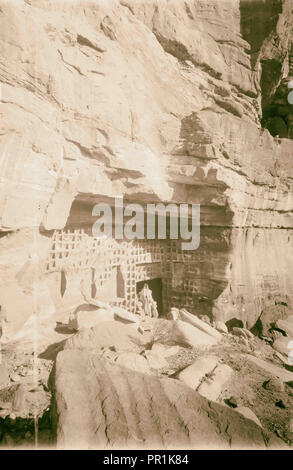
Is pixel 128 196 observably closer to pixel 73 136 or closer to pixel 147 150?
pixel 147 150

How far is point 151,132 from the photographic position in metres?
5.77

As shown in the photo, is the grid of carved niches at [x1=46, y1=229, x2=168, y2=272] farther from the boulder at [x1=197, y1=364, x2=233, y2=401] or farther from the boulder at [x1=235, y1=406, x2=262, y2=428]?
the boulder at [x1=235, y1=406, x2=262, y2=428]

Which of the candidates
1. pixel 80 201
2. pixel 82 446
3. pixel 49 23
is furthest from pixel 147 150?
pixel 82 446

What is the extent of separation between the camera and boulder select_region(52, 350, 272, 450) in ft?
7.80

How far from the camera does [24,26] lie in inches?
157

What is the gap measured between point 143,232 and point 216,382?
3.71 meters

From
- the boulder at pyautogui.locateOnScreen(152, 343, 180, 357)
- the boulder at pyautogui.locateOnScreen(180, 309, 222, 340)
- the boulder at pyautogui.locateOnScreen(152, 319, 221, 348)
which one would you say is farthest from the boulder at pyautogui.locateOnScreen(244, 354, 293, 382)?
the boulder at pyautogui.locateOnScreen(152, 343, 180, 357)

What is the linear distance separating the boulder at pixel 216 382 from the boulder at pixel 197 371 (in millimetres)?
62

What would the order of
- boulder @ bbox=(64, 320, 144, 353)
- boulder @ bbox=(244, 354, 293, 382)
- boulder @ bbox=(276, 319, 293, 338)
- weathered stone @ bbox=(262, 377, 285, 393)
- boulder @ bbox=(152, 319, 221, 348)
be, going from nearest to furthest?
weathered stone @ bbox=(262, 377, 285, 393), boulder @ bbox=(64, 320, 144, 353), boulder @ bbox=(244, 354, 293, 382), boulder @ bbox=(152, 319, 221, 348), boulder @ bbox=(276, 319, 293, 338)

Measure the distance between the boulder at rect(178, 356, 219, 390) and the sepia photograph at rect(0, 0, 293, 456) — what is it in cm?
3

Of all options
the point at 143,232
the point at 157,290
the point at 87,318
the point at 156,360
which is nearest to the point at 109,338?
the point at 87,318

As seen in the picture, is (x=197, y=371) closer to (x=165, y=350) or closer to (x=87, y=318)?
(x=165, y=350)

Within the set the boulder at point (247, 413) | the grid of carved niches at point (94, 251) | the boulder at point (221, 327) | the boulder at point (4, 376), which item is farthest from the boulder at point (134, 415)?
the boulder at point (221, 327)

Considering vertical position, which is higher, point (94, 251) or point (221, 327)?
point (94, 251)
